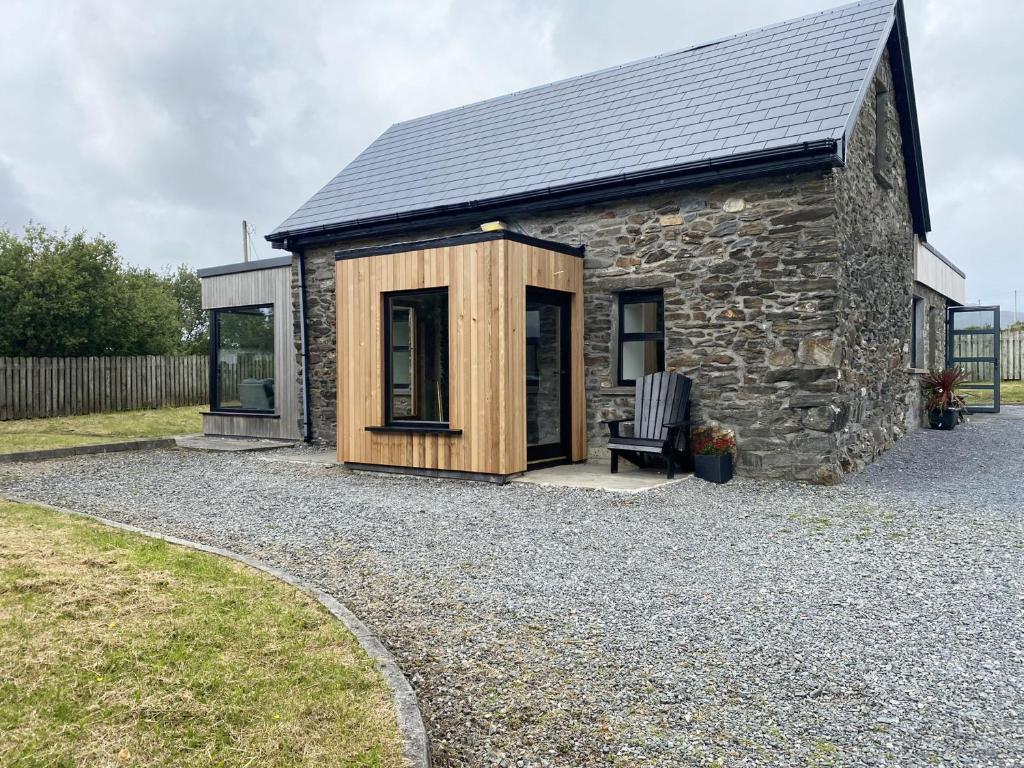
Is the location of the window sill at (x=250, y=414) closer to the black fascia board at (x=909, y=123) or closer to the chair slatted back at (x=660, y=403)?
the chair slatted back at (x=660, y=403)

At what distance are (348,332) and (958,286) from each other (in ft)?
50.8

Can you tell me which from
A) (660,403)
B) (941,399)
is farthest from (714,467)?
(941,399)

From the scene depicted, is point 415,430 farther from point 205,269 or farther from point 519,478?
point 205,269

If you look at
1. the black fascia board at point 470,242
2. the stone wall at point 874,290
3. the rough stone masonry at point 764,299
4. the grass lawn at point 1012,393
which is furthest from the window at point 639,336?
the grass lawn at point 1012,393

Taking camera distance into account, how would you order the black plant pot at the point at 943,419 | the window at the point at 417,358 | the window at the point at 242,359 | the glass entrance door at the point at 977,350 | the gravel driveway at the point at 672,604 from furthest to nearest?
the glass entrance door at the point at 977,350, the black plant pot at the point at 943,419, the window at the point at 242,359, the window at the point at 417,358, the gravel driveway at the point at 672,604

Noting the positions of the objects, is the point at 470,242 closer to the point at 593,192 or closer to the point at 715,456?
the point at 593,192

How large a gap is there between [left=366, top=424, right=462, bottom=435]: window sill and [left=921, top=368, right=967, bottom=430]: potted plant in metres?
10.4

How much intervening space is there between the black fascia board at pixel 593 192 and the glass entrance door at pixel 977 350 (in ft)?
37.6

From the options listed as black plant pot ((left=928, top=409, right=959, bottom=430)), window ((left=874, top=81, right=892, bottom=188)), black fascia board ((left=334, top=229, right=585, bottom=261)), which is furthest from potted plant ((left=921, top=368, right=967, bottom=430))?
black fascia board ((left=334, top=229, right=585, bottom=261))

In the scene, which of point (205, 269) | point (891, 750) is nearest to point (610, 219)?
point (891, 750)

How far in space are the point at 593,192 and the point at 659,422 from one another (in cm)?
302

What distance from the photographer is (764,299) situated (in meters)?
7.71

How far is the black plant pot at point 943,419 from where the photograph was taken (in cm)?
1325

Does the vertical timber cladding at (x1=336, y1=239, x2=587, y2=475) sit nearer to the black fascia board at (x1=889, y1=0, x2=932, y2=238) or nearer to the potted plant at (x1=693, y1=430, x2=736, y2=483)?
the potted plant at (x1=693, y1=430, x2=736, y2=483)
